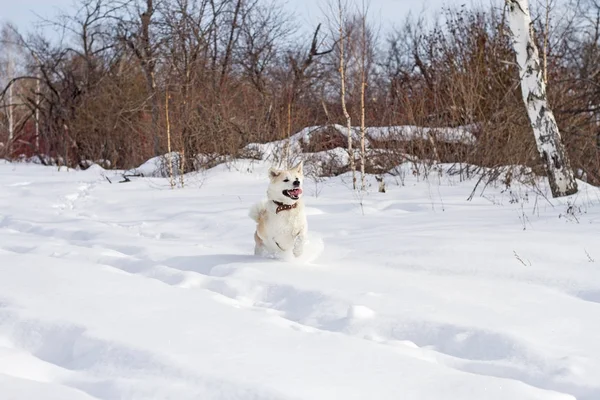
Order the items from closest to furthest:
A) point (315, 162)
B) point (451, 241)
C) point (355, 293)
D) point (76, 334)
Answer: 1. point (76, 334)
2. point (355, 293)
3. point (451, 241)
4. point (315, 162)

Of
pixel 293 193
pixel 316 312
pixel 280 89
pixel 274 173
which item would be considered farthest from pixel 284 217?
pixel 280 89

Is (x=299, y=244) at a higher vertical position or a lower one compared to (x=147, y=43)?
lower

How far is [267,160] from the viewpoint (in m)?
13.6

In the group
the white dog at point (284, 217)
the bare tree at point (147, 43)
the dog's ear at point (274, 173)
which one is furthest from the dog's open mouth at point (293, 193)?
the bare tree at point (147, 43)

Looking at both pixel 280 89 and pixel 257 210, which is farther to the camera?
Result: pixel 280 89

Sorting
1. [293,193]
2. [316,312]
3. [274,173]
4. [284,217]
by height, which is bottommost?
[316,312]

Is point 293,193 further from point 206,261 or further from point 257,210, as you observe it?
point 206,261

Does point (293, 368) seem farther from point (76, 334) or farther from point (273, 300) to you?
point (273, 300)

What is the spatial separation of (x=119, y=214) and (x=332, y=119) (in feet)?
22.0

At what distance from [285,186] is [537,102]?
4.80m

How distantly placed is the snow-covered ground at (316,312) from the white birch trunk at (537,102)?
122 cm

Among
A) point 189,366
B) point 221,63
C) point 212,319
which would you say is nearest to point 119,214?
point 212,319

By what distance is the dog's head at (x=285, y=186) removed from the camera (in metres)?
4.88

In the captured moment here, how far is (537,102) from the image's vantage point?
27.0 ft
